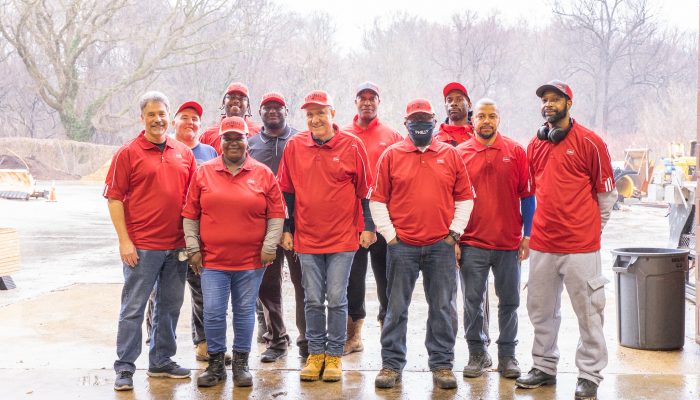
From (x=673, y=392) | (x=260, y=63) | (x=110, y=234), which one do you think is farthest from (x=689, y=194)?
(x=260, y=63)

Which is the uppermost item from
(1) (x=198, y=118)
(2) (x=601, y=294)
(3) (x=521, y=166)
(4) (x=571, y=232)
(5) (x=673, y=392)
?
(1) (x=198, y=118)

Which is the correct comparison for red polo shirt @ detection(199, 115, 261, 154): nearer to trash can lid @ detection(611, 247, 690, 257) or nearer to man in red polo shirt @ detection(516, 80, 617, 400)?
man in red polo shirt @ detection(516, 80, 617, 400)

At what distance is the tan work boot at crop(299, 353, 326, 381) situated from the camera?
5.30 metres

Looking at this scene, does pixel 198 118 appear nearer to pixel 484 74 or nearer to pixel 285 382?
pixel 285 382

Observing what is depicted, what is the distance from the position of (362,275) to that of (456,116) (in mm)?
1530

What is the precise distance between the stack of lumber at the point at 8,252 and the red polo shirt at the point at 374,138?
565cm

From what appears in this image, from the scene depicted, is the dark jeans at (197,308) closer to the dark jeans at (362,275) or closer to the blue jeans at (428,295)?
the dark jeans at (362,275)

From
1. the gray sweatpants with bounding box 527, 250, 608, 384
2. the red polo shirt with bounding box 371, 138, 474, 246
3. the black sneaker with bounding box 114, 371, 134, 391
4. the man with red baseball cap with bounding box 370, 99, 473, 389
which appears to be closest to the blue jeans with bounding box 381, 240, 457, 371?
the man with red baseball cap with bounding box 370, 99, 473, 389

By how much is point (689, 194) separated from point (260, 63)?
147 feet

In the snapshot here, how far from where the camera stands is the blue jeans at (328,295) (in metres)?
5.33

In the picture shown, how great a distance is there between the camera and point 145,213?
5.12 metres

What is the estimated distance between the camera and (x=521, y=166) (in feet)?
17.4

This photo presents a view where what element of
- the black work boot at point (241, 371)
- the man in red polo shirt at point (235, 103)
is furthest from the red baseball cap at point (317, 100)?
the black work boot at point (241, 371)

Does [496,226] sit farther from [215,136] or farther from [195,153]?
[215,136]
